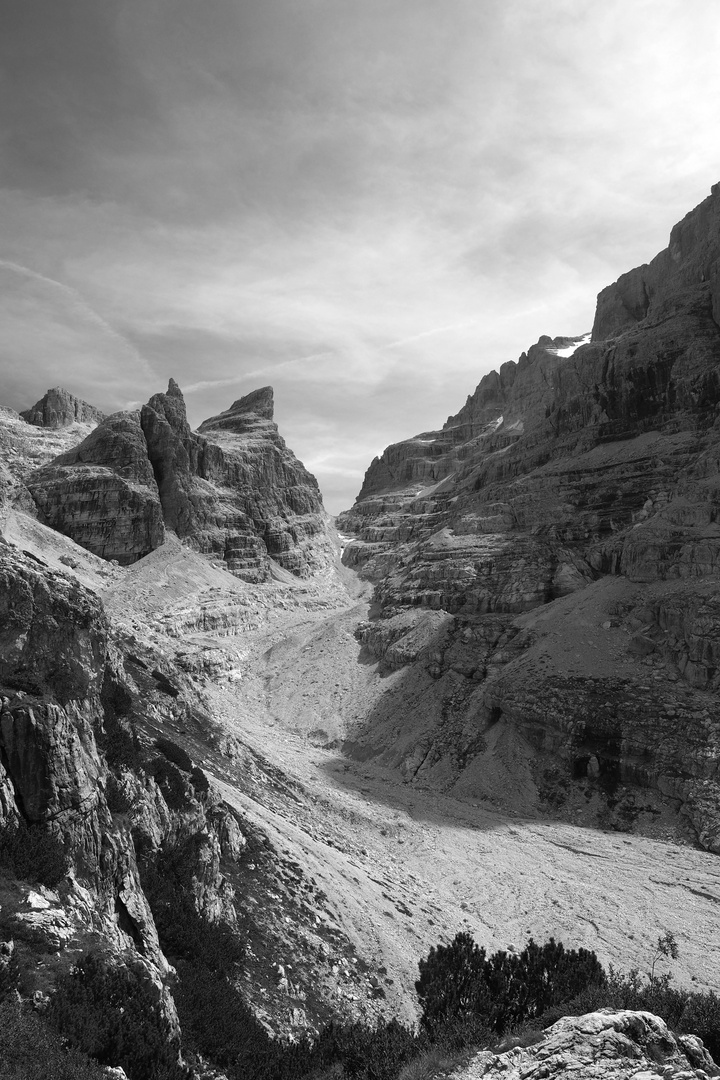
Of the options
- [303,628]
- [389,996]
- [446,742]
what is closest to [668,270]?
[303,628]

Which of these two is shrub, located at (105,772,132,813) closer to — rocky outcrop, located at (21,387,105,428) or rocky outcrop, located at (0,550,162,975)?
rocky outcrop, located at (0,550,162,975)

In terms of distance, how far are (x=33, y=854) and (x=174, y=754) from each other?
41.4 feet

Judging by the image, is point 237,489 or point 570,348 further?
point 570,348

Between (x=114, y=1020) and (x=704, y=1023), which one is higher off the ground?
(x=114, y=1020)

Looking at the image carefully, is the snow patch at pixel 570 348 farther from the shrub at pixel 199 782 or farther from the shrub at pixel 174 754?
the shrub at pixel 199 782

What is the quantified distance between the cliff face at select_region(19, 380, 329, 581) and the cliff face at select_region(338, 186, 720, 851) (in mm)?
49389

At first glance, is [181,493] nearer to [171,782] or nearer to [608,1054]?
[171,782]

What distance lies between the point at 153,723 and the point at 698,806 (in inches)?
1648

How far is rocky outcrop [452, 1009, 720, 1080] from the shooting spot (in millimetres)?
11242

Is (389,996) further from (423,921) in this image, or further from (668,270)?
(668,270)

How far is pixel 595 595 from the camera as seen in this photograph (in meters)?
74.8

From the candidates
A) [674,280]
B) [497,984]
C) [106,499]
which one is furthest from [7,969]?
[674,280]

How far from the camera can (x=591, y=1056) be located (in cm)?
1155

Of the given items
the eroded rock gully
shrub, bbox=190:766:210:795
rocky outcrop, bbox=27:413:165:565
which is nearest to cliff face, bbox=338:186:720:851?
the eroded rock gully
